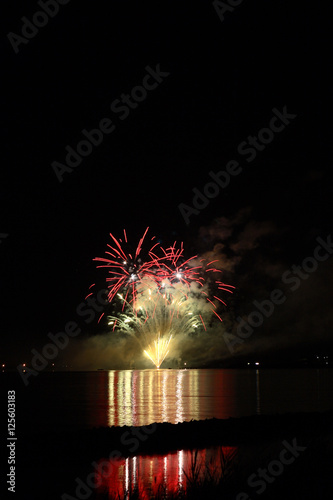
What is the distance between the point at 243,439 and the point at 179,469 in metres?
5.88

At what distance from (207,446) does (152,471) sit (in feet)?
14.4

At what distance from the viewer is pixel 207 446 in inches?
719

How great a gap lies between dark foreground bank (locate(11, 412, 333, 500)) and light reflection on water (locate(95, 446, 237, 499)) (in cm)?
56

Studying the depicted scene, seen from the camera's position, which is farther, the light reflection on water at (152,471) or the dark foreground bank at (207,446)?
the light reflection on water at (152,471)

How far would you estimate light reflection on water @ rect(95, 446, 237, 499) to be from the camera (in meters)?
12.1

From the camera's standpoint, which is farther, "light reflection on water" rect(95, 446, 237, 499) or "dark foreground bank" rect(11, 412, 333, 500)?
"light reflection on water" rect(95, 446, 237, 499)

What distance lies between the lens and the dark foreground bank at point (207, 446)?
941cm

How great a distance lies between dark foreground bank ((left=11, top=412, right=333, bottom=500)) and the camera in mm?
9406

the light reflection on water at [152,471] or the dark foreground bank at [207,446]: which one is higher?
the dark foreground bank at [207,446]

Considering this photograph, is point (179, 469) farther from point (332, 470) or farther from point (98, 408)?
point (98, 408)

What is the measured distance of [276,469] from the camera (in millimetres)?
10562

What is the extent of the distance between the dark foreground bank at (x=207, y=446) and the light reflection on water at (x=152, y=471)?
56 centimetres

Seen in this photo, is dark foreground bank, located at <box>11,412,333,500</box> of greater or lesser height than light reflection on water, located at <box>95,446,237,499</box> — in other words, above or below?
above

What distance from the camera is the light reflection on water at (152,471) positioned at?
12.1 m
